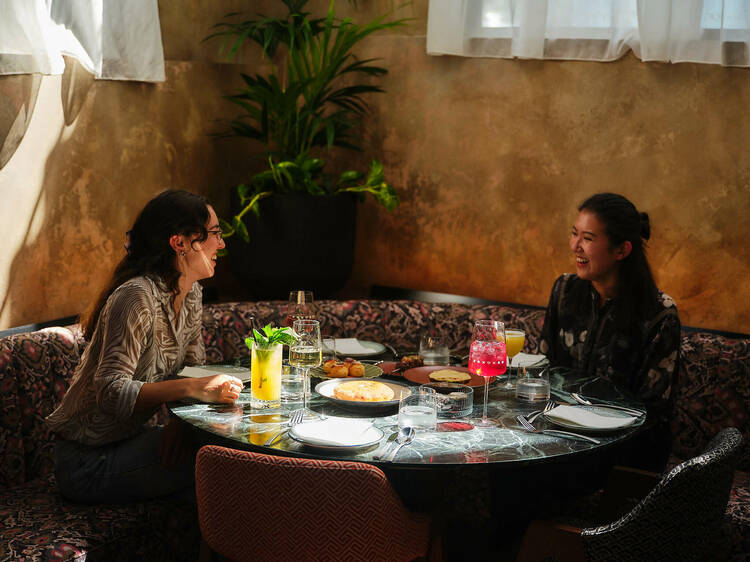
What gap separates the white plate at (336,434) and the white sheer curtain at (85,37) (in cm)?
180

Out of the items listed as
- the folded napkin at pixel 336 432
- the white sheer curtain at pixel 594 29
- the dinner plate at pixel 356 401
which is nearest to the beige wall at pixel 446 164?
the white sheer curtain at pixel 594 29

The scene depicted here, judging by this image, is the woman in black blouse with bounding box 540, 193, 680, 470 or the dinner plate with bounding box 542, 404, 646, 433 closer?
the dinner plate with bounding box 542, 404, 646, 433

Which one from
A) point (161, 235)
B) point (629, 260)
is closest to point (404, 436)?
point (161, 235)

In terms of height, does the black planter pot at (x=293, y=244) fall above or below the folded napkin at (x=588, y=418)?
above

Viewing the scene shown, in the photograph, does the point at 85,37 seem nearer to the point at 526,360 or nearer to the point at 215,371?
the point at 215,371

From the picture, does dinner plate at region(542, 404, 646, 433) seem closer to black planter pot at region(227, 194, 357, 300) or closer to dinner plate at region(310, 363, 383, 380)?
dinner plate at region(310, 363, 383, 380)

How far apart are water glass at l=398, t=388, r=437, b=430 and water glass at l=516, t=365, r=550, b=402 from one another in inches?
14.3

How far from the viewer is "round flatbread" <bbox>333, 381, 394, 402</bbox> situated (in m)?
2.11

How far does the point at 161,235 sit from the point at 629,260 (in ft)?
5.24

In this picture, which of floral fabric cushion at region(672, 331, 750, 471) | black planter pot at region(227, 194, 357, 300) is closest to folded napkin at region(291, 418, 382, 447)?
floral fabric cushion at region(672, 331, 750, 471)

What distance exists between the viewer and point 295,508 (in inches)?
63.3

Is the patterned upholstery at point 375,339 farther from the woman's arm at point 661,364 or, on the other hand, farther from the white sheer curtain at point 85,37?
the white sheer curtain at point 85,37

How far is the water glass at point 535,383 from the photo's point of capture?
2186 millimetres

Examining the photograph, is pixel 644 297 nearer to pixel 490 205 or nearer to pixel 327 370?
pixel 327 370
